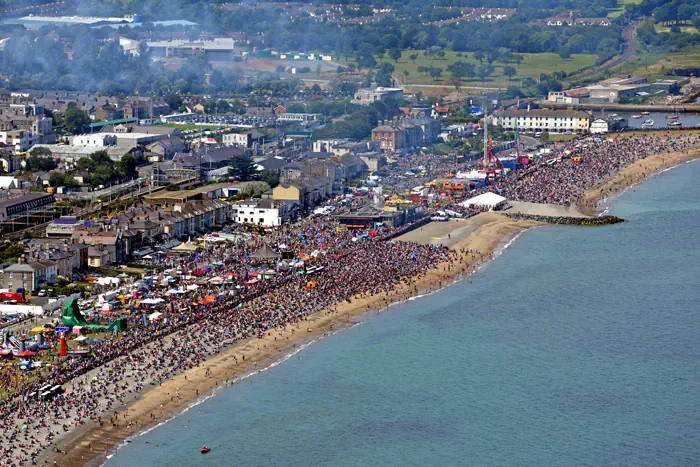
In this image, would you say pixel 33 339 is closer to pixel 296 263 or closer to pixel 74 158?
pixel 296 263

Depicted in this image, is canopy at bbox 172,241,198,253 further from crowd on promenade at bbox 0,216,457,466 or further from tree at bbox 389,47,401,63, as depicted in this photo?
tree at bbox 389,47,401,63

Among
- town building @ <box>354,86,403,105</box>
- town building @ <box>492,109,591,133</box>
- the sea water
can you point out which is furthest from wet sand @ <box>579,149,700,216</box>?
town building @ <box>354,86,403,105</box>

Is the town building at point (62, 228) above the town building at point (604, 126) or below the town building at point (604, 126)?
below

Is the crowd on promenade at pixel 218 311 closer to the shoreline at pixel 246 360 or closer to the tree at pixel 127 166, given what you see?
the shoreline at pixel 246 360

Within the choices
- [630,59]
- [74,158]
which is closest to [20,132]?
[74,158]

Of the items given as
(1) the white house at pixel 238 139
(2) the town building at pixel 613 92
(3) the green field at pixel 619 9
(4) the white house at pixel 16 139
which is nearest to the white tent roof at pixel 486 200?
(1) the white house at pixel 238 139

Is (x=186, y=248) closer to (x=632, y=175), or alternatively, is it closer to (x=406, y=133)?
(x=406, y=133)

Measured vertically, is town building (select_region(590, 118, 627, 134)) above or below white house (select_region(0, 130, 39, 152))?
below
